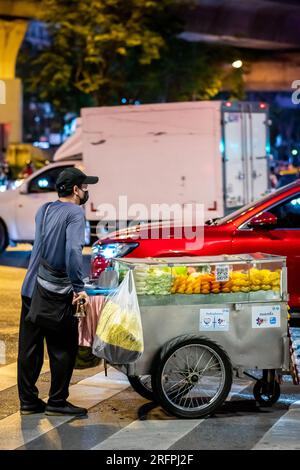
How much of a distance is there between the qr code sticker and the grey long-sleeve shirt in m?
1.06

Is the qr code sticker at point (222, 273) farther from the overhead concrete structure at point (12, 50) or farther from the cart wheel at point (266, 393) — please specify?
the overhead concrete structure at point (12, 50)

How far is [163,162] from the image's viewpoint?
18562mm

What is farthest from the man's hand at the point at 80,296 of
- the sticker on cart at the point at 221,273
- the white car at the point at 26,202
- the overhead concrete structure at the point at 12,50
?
the overhead concrete structure at the point at 12,50

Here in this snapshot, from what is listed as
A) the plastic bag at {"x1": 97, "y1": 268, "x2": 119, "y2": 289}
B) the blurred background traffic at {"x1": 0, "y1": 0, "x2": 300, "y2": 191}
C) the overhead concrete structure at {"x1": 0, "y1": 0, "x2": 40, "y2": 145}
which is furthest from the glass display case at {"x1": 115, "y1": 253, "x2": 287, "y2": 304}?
the overhead concrete structure at {"x1": 0, "y1": 0, "x2": 40, "y2": 145}

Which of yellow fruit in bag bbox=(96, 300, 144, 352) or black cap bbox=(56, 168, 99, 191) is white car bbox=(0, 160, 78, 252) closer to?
black cap bbox=(56, 168, 99, 191)

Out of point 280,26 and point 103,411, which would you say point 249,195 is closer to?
point 103,411

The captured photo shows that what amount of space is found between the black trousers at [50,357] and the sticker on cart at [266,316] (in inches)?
53.9

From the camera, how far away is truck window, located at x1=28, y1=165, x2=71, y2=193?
18734 millimetres

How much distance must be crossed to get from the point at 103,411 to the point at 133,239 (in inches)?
124

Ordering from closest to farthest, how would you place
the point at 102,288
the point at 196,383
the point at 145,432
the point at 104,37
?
1. the point at 145,432
2. the point at 196,383
3. the point at 102,288
4. the point at 104,37

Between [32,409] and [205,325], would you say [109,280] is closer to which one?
[205,325]

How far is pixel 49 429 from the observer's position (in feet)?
21.7

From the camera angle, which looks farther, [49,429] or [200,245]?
[200,245]

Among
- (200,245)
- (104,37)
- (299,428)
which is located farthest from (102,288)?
(104,37)
